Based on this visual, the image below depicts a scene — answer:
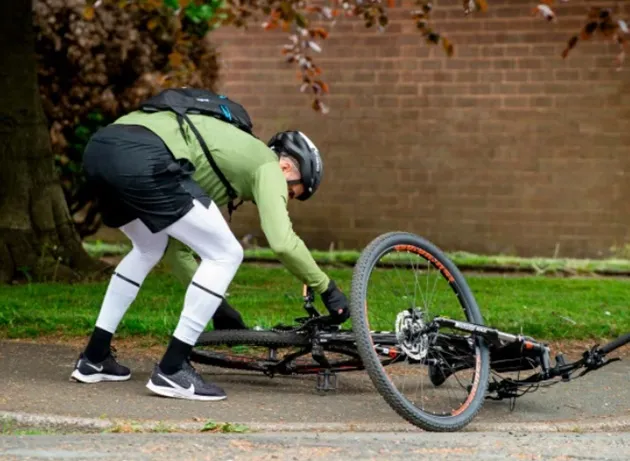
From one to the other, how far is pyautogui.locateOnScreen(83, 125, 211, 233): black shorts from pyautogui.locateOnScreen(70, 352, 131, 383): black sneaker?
82cm

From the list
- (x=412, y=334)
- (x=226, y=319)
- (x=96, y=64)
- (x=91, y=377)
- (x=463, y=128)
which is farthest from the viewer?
(x=463, y=128)

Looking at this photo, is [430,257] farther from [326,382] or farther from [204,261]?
[204,261]

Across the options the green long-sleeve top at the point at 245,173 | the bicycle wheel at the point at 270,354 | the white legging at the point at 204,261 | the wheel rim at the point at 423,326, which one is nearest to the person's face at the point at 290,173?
the green long-sleeve top at the point at 245,173

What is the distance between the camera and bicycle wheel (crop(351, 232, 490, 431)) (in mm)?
6066

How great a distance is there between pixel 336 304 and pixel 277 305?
3749mm

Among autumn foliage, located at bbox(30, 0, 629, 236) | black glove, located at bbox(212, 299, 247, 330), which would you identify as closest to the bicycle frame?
black glove, located at bbox(212, 299, 247, 330)

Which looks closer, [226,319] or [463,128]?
[226,319]

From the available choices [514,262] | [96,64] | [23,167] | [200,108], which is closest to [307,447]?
[200,108]

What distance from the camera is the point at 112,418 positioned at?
20.2 ft

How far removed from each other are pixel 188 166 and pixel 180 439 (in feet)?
4.83

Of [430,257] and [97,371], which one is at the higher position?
[430,257]

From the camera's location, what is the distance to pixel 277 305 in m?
10.2

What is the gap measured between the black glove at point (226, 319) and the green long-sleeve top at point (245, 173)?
0.56m

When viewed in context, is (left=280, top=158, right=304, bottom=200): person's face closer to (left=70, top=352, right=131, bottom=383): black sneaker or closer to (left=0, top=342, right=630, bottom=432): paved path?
(left=0, top=342, right=630, bottom=432): paved path
